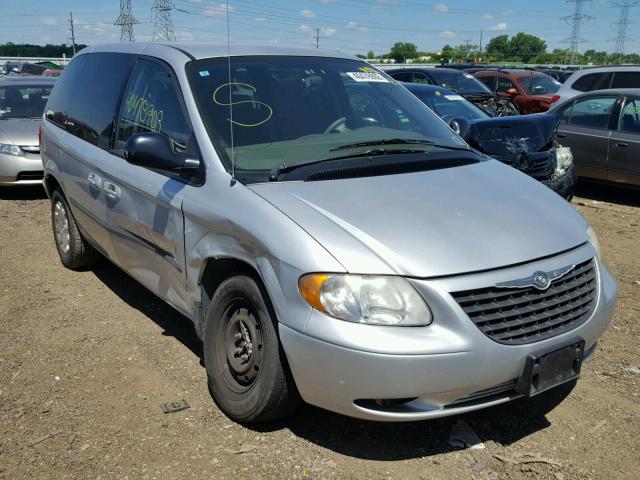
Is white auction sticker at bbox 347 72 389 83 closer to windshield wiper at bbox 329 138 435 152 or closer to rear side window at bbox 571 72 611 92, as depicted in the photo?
windshield wiper at bbox 329 138 435 152

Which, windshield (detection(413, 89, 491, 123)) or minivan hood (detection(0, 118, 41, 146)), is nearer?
windshield (detection(413, 89, 491, 123))

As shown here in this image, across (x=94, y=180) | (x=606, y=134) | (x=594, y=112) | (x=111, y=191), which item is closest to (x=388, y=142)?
(x=111, y=191)

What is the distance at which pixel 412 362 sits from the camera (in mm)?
2660

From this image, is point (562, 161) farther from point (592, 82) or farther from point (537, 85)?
point (537, 85)

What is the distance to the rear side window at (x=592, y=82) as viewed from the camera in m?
12.0

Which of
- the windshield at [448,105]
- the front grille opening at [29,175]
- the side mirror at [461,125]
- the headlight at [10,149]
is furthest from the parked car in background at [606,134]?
the headlight at [10,149]

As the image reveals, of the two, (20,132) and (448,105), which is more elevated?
(448,105)

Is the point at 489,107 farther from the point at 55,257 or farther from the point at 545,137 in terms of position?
the point at 55,257

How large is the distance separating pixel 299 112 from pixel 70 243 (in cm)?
292

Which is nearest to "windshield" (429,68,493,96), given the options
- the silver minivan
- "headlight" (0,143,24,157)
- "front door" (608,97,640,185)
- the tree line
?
"front door" (608,97,640,185)

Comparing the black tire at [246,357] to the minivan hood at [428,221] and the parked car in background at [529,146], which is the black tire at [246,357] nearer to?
the minivan hood at [428,221]

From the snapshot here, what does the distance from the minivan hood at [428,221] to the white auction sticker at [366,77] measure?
3.80 ft

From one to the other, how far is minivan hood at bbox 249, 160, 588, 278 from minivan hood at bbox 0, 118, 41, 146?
282 inches

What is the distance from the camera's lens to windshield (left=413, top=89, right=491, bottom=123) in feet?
28.5
